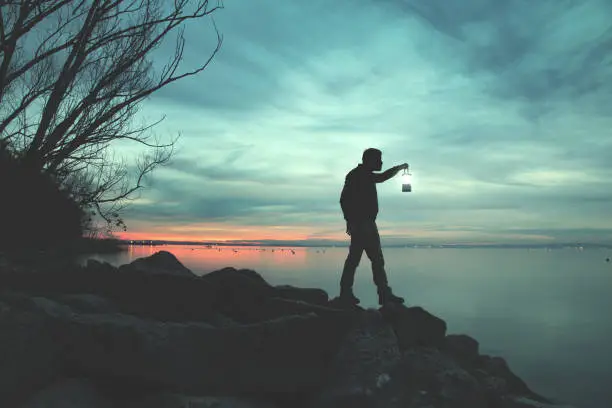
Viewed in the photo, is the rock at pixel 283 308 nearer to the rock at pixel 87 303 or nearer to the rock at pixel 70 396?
the rock at pixel 87 303

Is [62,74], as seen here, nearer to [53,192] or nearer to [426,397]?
[53,192]

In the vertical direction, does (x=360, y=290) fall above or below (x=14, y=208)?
below

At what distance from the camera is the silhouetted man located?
8914mm

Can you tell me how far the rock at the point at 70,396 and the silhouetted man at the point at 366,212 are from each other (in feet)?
16.6

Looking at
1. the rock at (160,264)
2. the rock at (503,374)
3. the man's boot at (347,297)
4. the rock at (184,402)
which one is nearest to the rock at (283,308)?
the man's boot at (347,297)

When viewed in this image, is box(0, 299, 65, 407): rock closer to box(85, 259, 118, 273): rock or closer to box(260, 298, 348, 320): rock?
box(85, 259, 118, 273): rock

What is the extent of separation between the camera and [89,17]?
9.54 m

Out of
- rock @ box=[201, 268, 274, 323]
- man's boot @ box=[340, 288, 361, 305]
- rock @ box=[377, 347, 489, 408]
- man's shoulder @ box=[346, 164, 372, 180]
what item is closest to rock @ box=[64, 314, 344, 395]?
rock @ box=[377, 347, 489, 408]

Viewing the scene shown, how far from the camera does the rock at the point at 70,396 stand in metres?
4.84

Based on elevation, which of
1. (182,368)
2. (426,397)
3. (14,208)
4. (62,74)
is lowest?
(426,397)

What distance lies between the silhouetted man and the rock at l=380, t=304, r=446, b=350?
0.24 metres

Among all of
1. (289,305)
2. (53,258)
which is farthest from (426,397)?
(53,258)

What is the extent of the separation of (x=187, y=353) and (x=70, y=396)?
1.40 m

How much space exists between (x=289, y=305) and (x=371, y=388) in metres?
3.00
